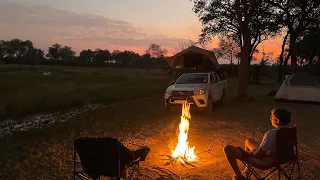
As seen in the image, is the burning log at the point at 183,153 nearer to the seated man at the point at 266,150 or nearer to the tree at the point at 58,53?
the seated man at the point at 266,150

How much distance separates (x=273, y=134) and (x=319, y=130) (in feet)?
20.3

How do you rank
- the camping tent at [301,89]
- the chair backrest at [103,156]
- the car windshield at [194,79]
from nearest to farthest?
the chair backrest at [103,156] < the car windshield at [194,79] < the camping tent at [301,89]

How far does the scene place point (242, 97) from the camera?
16672mm

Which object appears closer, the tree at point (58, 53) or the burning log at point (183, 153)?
the burning log at point (183, 153)

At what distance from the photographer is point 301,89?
1555 centimetres

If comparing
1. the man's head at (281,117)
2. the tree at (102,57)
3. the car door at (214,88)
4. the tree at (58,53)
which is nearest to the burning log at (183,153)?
the man's head at (281,117)

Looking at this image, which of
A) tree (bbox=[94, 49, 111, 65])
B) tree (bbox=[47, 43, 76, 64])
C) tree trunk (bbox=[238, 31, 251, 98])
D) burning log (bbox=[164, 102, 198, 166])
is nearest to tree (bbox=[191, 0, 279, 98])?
tree trunk (bbox=[238, 31, 251, 98])

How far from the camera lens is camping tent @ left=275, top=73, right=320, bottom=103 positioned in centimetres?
1533

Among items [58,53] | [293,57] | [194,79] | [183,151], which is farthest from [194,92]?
[58,53]

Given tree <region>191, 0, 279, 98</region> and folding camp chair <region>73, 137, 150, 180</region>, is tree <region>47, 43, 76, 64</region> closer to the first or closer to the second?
tree <region>191, 0, 279, 98</region>

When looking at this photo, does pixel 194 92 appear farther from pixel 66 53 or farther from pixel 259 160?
pixel 66 53

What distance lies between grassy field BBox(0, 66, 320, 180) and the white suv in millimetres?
548

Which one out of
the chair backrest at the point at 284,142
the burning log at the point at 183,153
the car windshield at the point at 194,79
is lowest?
the burning log at the point at 183,153

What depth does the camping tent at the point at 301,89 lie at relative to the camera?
15328 millimetres
